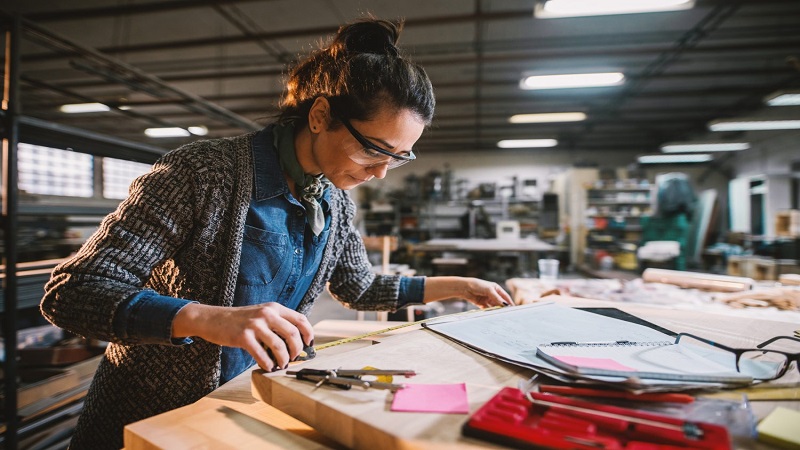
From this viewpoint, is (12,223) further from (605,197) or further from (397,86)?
(605,197)

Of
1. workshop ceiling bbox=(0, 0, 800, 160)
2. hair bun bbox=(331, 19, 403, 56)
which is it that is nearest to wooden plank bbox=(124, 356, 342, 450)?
hair bun bbox=(331, 19, 403, 56)

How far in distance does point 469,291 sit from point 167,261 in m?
0.85

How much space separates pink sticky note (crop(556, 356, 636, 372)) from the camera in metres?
0.63

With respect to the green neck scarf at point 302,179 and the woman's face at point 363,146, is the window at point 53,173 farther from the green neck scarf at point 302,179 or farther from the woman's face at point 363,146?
the woman's face at point 363,146

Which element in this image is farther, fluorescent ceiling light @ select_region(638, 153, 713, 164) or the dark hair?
fluorescent ceiling light @ select_region(638, 153, 713, 164)

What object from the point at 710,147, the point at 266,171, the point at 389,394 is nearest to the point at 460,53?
the point at 266,171

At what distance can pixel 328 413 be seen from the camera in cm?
56

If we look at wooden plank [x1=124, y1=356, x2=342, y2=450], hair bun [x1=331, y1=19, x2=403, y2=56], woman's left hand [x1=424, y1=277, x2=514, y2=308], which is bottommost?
wooden plank [x1=124, y1=356, x2=342, y2=450]

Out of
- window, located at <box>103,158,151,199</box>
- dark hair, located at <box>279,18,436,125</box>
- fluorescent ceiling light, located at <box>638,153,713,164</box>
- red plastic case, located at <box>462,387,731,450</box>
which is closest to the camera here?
red plastic case, located at <box>462,387,731,450</box>

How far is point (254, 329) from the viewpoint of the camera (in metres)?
0.64

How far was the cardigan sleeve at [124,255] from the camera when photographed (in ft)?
2.30

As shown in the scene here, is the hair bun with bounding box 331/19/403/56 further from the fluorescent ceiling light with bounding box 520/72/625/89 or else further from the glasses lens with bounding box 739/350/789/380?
the fluorescent ceiling light with bounding box 520/72/625/89

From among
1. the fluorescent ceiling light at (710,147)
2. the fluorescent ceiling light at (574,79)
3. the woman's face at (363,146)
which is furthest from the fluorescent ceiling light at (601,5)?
the fluorescent ceiling light at (710,147)

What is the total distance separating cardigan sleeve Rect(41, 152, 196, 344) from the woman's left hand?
75 cm
